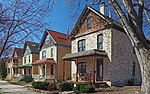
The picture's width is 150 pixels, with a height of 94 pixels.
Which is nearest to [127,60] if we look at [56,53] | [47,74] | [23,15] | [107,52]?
[107,52]

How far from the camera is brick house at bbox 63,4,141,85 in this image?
20.8 metres

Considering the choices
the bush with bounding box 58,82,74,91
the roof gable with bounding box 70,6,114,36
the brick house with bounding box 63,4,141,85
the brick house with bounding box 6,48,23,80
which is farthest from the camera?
the brick house with bounding box 6,48,23,80

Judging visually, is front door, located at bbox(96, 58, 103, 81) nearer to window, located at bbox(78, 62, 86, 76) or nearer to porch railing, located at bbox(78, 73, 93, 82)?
porch railing, located at bbox(78, 73, 93, 82)

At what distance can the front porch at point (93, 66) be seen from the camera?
790 inches

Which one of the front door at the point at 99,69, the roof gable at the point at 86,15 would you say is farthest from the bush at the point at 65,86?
the roof gable at the point at 86,15

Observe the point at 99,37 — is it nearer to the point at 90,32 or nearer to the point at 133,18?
the point at 90,32

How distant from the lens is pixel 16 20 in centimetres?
589

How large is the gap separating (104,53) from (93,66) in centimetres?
224

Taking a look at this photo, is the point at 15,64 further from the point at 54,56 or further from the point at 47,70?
the point at 54,56

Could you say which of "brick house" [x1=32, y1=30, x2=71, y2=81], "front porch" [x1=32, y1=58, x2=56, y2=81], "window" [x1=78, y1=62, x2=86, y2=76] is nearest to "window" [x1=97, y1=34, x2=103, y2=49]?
Result: "window" [x1=78, y1=62, x2=86, y2=76]

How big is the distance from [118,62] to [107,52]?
182 centimetres

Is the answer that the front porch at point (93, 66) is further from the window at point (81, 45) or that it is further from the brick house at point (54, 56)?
the brick house at point (54, 56)

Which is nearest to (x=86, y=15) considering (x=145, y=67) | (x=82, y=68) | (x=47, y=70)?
(x=82, y=68)

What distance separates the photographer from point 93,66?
64.5 feet
